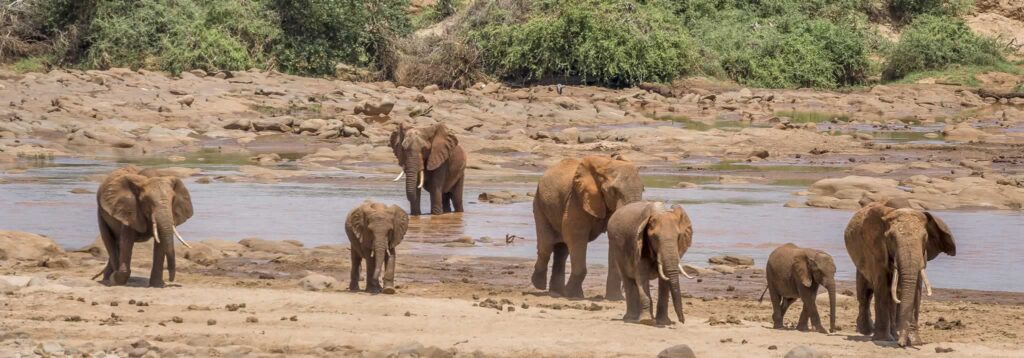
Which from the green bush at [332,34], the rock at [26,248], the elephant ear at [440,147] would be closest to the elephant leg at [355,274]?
the rock at [26,248]

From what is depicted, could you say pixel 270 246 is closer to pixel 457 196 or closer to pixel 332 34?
pixel 457 196

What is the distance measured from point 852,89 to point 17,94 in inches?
1123

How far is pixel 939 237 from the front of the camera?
10250 millimetres

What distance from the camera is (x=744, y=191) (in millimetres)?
24688

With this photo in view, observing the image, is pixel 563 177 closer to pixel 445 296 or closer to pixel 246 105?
pixel 445 296

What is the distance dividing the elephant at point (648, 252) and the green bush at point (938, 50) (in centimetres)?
4443

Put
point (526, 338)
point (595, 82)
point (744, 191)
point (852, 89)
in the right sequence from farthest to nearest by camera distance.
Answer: point (852, 89), point (595, 82), point (744, 191), point (526, 338)

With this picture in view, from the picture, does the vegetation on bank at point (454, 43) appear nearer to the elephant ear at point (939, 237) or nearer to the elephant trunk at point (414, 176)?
the elephant trunk at point (414, 176)

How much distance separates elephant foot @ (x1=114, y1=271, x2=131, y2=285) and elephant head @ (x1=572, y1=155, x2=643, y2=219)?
3.72 m

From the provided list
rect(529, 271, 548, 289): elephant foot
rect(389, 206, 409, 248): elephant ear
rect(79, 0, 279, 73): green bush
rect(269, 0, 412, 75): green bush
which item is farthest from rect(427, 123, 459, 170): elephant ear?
rect(269, 0, 412, 75): green bush

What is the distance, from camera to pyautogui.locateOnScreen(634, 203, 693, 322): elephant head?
1064cm

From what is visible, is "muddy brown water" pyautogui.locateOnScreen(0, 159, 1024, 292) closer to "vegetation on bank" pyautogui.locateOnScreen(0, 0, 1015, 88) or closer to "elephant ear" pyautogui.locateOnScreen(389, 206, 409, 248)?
"elephant ear" pyautogui.locateOnScreen(389, 206, 409, 248)

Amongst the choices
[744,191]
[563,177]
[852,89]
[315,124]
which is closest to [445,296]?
[563,177]

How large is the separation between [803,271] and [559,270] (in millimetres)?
2704
